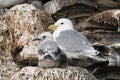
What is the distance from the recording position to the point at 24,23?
9.11 meters

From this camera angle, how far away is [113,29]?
830cm

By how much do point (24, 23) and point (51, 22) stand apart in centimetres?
52

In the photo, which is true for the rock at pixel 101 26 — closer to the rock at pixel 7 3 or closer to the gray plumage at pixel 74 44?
the gray plumage at pixel 74 44

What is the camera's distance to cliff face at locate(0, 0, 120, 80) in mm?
7250

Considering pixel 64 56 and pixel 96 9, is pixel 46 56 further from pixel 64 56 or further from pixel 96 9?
pixel 96 9

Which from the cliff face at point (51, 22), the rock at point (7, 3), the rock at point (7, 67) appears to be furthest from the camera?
the rock at point (7, 3)

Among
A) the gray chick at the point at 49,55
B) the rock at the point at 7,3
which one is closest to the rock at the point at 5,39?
the rock at the point at 7,3

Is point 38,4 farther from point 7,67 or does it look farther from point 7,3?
point 7,67

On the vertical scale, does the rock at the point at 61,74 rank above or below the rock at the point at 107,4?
below

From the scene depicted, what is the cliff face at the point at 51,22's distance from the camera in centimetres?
725

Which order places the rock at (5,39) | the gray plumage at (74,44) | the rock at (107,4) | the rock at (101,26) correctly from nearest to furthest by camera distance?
Answer: the gray plumage at (74,44), the rock at (101,26), the rock at (5,39), the rock at (107,4)

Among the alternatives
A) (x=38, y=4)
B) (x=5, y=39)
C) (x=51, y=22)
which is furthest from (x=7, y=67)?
(x=38, y=4)

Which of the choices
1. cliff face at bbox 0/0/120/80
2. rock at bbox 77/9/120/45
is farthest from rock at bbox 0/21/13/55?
rock at bbox 77/9/120/45

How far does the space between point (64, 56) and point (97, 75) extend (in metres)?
0.83
